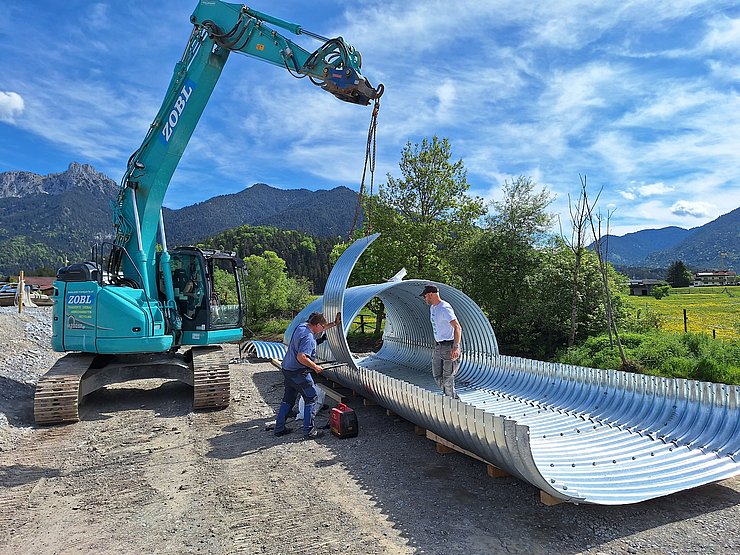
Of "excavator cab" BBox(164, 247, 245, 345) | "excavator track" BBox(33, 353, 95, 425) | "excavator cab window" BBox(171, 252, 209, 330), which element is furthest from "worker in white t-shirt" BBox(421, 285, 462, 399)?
"excavator track" BBox(33, 353, 95, 425)

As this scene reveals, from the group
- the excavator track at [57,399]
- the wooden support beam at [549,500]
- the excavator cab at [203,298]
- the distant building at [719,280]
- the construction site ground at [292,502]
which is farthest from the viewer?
the distant building at [719,280]

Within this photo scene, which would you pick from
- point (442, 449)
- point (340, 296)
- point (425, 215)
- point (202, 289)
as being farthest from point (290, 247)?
point (442, 449)

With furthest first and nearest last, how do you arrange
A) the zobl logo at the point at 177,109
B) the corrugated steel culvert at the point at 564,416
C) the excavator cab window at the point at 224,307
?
the excavator cab window at the point at 224,307, the zobl logo at the point at 177,109, the corrugated steel culvert at the point at 564,416

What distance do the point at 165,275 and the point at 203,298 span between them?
86cm

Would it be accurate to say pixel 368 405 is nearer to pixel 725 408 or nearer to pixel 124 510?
pixel 124 510

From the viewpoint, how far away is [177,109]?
945cm

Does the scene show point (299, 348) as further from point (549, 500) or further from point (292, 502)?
point (549, 500)

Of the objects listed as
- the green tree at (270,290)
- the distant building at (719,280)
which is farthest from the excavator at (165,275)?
the distant building at (719,280)

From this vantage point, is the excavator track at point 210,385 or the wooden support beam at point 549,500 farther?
the excavator track at point 210,385

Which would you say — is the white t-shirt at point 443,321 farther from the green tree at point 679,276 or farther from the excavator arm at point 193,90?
the green tree at point 679,276

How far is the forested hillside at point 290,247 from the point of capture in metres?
77.9

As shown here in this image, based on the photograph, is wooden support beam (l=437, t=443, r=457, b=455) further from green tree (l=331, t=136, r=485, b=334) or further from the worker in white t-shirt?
green tree (l=331, t=136, r=485, b=334)

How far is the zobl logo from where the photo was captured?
9367mm

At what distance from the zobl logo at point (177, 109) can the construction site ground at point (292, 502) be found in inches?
208
